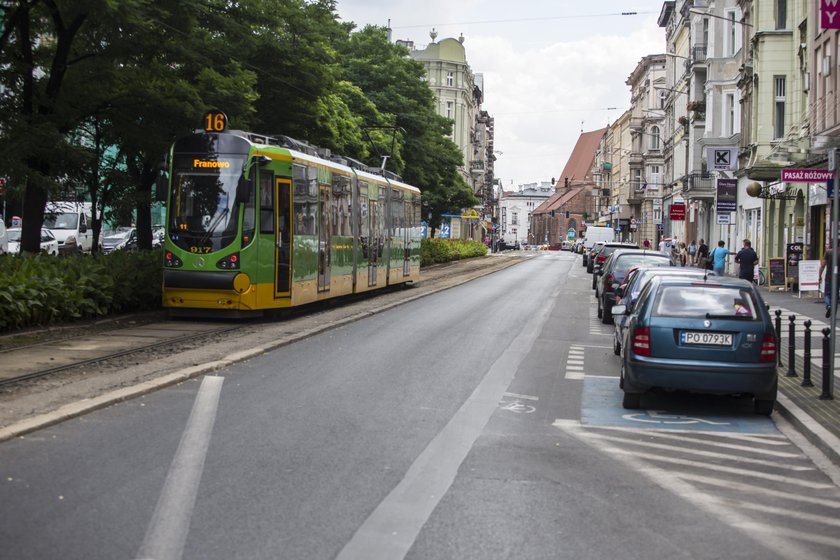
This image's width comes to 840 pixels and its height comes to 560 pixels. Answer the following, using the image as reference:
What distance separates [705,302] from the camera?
38.1 ft

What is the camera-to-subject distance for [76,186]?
82.9 feet

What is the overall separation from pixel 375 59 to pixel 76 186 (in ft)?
121

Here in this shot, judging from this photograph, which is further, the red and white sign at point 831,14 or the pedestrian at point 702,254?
the pedestrian at point 702,254

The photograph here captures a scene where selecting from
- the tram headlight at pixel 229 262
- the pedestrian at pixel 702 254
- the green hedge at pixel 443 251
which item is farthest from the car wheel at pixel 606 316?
the green hedge at pixel 443 251

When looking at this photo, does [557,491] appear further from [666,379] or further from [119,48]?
[119,48]

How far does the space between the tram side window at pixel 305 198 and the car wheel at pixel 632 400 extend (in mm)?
11100

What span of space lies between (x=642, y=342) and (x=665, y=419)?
0.85m

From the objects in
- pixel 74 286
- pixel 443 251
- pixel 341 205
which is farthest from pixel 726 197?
pixel 443 251

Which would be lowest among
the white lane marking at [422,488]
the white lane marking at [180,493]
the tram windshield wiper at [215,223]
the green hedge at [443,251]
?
the white lane marking at [422,488]

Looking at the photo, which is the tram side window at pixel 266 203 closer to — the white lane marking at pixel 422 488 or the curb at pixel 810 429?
the white lane marking at pixel 422 488

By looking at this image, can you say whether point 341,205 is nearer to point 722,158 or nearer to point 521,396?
point 521,396

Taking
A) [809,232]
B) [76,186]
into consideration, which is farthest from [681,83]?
[76,186]

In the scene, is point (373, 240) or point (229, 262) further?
point (373, 240)

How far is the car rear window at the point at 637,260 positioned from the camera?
24.1 m
